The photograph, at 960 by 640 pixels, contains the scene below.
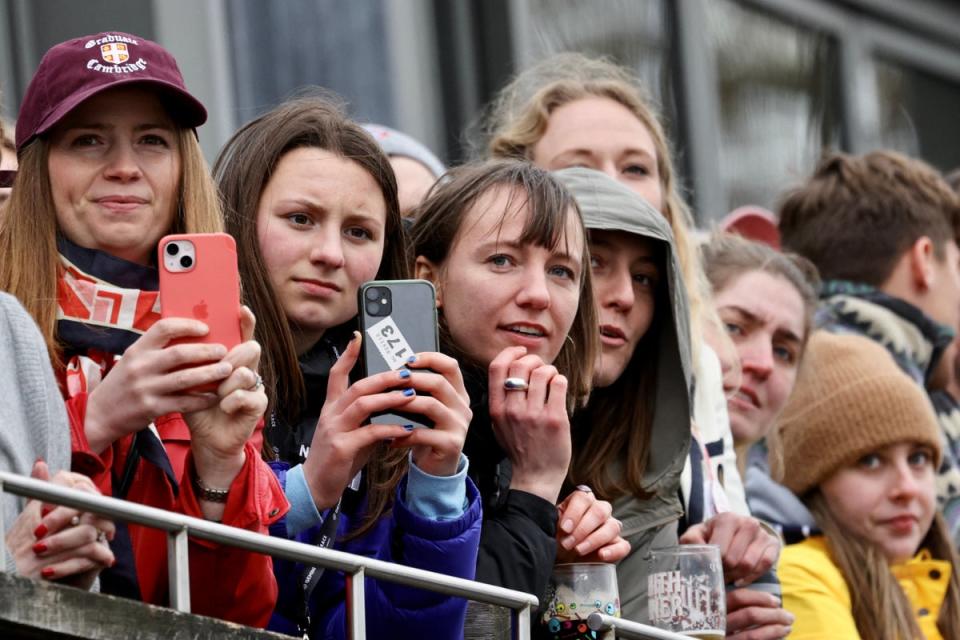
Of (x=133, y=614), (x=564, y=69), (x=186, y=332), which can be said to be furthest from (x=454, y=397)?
(x=564, y=69)

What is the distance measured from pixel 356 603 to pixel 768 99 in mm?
8902

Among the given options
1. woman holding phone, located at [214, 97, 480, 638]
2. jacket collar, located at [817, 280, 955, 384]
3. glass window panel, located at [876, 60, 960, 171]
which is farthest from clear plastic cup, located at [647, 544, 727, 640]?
glass window panel, located at [876, 60, 960, 171]

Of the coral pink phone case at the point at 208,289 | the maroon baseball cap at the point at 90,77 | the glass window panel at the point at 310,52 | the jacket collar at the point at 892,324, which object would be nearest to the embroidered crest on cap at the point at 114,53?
the maroon baseball cap at the point at 90,77

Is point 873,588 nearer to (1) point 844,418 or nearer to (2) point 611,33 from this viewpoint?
(1) point 844,418

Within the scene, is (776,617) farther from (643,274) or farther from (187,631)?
(187,631)

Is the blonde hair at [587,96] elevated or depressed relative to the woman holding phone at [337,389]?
elevated

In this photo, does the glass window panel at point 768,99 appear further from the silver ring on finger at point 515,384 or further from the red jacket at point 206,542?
the red jacket at point 206,542

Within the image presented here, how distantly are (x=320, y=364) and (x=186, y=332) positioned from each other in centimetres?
85

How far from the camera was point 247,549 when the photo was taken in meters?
2.83

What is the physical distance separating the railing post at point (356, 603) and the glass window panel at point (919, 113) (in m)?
9.91

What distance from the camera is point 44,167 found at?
3426 mm

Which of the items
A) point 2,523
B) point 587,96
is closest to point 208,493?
point 2,523

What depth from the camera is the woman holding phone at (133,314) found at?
3.00 meters

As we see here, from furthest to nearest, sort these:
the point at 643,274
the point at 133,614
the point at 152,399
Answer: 1. the point at 643,274
2. the point at 152,399
3. the point at 133,614
